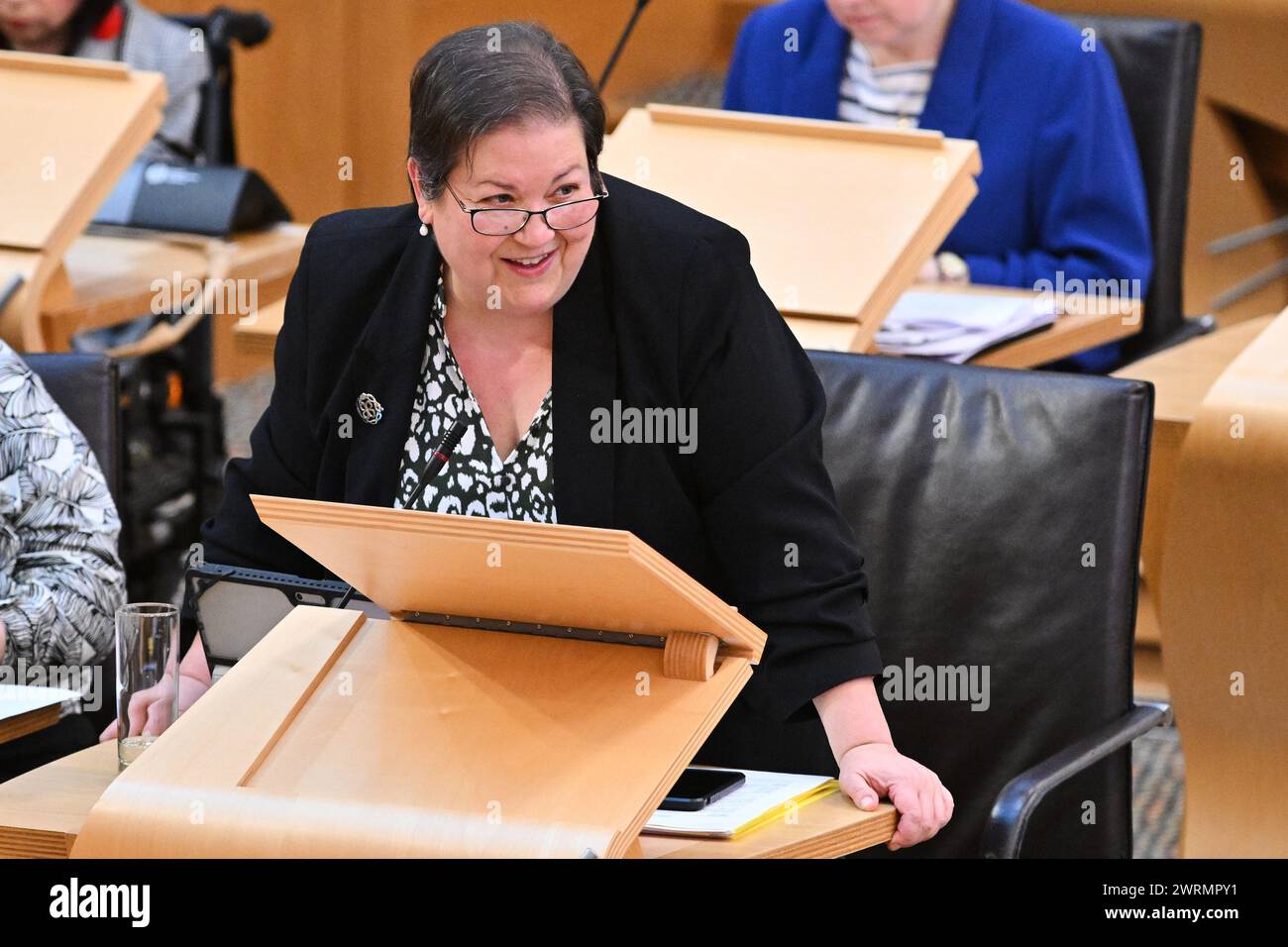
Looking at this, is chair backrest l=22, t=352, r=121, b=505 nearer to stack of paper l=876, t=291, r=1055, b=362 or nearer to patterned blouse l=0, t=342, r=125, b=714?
patterned blouse l=0, t=342, r=125, b=714

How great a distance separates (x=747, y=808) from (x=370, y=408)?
0.59m

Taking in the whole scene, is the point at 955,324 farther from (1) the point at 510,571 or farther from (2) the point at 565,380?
(1) the point at 510,571

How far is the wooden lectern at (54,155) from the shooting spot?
290 cm

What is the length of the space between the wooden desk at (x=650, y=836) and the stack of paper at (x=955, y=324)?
1286mm

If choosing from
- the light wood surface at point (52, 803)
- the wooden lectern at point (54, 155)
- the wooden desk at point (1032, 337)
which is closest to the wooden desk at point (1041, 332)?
the wooden desk at point (1032, 337)

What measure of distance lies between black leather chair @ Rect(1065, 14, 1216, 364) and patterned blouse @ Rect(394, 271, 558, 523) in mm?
1822

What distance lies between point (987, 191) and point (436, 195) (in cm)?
180

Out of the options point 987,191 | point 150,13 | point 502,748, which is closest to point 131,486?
point 150,13

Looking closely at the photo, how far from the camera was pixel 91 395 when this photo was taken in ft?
7.30

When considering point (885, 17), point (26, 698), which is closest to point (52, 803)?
point (26, 698)

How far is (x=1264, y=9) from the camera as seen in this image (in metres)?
4.55

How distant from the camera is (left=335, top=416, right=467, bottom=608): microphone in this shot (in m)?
1.84

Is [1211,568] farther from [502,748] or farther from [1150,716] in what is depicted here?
[502,748]

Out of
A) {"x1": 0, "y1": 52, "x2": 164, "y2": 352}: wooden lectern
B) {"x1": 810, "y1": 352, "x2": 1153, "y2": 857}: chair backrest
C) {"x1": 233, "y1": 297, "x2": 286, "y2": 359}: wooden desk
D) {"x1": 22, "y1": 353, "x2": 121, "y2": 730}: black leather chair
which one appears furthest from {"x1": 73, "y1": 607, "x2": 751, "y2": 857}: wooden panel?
{"x1": 0, "y1": 52, "x2": 164, "y2": 352}: wooden lectern
